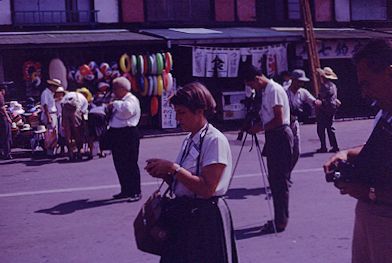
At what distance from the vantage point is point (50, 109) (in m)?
14.8

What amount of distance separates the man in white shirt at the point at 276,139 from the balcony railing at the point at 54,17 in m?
12.9

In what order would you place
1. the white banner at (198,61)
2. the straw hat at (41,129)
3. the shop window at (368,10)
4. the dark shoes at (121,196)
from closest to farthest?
the dark shoes at (121,196), the straw hat at (41,129), the white banner at (198,61), the shop window at (368,10)

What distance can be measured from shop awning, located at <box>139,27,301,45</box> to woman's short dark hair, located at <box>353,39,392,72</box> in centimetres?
1512

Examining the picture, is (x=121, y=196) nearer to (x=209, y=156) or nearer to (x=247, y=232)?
(x=247, y=232)

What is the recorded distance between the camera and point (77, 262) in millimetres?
6363

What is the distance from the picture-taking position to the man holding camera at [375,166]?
3.09m

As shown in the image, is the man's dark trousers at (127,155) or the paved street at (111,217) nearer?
the paved street at (111,217)

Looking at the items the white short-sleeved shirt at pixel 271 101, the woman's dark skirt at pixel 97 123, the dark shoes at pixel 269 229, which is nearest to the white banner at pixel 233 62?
the woman's dark skirt at pixel 97 123

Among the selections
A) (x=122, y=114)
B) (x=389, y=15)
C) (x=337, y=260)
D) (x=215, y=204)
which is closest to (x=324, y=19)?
(x=389, y=15)

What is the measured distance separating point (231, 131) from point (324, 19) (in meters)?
7.13

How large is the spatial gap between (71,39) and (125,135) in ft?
30.2

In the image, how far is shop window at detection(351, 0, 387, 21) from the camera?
2467cm

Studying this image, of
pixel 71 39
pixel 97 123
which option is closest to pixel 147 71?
pixel 71 39

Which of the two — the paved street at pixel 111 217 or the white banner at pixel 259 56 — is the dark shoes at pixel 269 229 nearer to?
the paved street at pixel 111 217
